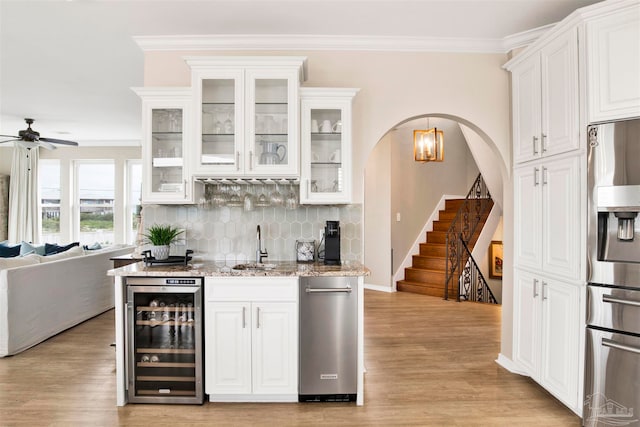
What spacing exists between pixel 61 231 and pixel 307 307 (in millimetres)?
7561

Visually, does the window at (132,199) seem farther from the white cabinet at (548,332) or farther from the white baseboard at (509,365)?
the white cabinet at (548,332)

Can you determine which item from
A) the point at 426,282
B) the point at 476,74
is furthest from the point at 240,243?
the point at 426,282

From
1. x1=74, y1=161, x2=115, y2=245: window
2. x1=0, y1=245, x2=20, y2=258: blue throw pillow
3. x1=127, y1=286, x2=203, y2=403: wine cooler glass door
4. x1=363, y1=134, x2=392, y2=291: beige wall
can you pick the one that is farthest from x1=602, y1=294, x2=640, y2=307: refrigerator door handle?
x1=74, y1=161, x2=115, y2=245: window

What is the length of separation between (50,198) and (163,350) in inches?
282

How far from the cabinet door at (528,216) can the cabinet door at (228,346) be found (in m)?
2.20

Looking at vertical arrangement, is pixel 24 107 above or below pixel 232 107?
above

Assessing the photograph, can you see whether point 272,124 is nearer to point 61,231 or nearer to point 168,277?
point 168,277

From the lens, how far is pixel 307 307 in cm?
271

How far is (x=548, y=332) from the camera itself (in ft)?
8.84

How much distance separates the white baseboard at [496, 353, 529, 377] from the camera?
3195 mm

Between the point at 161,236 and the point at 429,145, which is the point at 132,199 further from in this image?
the point at 429,145

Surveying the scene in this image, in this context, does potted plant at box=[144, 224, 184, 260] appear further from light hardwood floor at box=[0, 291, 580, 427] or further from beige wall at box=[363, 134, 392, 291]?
beige wall at box=[363, 134, 392, 291]

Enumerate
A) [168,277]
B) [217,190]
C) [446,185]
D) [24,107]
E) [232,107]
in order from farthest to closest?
1. [446,185]
2. [24,107]
3. [217,190]
4. [232,107]
5. [168,277]

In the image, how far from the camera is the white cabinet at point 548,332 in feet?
8.11
